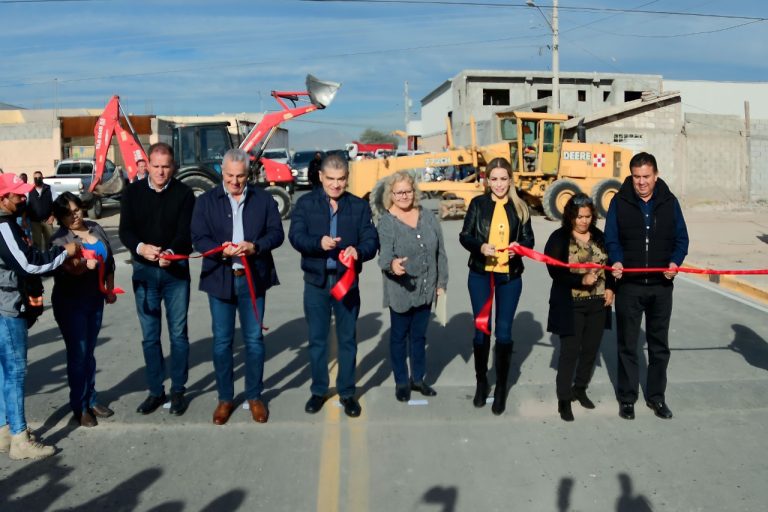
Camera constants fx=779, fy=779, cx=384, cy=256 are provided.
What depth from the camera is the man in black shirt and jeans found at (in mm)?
5586

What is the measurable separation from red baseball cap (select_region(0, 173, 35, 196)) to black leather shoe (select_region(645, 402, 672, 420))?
4593 mm

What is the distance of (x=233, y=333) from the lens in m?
5.65

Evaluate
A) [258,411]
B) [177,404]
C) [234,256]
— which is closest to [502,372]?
[258,411]

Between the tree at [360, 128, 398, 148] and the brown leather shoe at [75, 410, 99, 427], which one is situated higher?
the tree at [360, 128, 398, 148]

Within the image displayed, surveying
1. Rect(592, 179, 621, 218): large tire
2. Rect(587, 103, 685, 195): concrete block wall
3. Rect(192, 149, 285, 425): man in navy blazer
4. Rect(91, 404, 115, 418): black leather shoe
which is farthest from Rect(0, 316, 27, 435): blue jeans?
Rect(587, 103, 685, 195): concrete block wall

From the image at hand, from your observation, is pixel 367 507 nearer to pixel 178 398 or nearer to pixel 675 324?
pixel 178 398

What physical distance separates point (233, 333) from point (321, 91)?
58.7 feet

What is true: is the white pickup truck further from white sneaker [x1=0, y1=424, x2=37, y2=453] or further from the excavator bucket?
white sneaker [x1=0, y1=424, x2=37, y2=453]

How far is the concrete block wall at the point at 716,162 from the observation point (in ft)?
98.3

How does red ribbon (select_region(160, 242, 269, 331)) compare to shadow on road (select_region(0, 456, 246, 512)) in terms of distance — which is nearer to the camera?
shadow on road (select_region(0, 456, 246, 512))

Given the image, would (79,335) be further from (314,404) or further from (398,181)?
(398,181)

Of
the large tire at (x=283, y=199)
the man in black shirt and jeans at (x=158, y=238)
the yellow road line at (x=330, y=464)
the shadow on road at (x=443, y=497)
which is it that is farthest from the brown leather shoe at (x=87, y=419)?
the large tire at (x=283, y=199)

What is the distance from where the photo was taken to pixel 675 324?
350 inches

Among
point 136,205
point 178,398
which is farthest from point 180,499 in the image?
point 136,205
